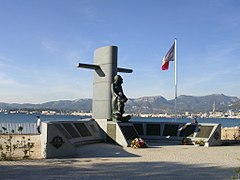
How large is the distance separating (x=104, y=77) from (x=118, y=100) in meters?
2.03

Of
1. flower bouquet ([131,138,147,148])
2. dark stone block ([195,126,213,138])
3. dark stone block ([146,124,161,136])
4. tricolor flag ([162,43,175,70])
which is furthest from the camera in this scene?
tricolor flag ([162,43,175,70])

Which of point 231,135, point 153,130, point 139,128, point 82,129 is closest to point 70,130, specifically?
point 82,129

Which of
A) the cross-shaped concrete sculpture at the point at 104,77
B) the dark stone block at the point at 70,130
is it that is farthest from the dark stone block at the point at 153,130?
the dark stone block at the point at 70,130

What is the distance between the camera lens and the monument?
18.7 m

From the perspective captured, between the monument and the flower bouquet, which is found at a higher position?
the monument

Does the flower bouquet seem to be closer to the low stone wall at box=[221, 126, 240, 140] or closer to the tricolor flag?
the low stone wall at box=[221, 126, 240, 140]

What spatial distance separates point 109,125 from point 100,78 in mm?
3326

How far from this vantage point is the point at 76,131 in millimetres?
17016

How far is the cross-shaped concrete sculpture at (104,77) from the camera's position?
19836 millimetres

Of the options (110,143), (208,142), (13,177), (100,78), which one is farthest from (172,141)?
(13,177)

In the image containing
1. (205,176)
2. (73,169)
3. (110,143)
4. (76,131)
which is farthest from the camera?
(110,143)

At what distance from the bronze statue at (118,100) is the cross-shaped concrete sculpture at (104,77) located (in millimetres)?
560

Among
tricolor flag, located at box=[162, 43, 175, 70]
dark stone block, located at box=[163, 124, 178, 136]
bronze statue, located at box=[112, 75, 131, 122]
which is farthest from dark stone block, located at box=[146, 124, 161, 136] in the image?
tricolor flag, located at box=[162, 43, 175, 70]

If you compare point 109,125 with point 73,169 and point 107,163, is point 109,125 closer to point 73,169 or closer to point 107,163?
point 107,163
